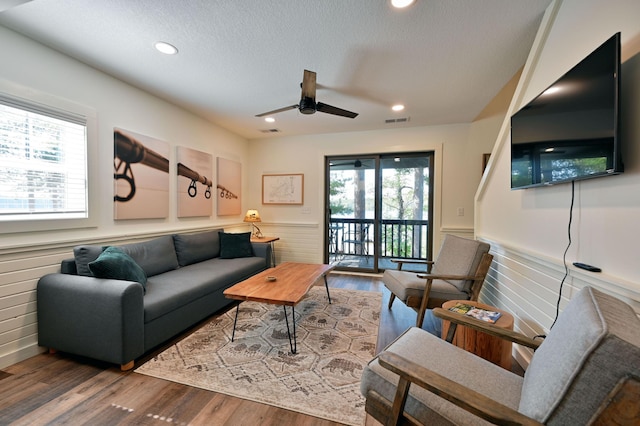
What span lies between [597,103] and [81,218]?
3.79 meters

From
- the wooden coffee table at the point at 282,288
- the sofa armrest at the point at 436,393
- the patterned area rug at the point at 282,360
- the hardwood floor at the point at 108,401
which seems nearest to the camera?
the sofa armrest at the point at 436,393

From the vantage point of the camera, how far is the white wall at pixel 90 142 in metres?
1.96

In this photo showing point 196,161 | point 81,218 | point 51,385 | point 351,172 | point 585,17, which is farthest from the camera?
point 351,172

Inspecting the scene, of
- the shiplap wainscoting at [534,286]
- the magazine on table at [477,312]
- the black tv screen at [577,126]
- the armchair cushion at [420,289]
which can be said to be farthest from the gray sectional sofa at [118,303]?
the black tv screen at [577,126]

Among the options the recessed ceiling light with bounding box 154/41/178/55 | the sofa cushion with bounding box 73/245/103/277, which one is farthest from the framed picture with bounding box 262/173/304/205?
the sofa cushion with bounding box 73/245/103/277

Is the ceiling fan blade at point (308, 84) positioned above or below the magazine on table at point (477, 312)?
above

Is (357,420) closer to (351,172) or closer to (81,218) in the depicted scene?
A: (81,218)

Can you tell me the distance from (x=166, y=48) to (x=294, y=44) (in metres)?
1.08

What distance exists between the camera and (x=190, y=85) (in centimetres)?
287

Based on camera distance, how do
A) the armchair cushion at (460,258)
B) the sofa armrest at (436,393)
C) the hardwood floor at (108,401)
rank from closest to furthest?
the sofa armrest at (436,393) < the hardwood floor at (108,401) < the armchair cushion at (460,258)

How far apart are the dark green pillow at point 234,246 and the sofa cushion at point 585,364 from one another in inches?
131

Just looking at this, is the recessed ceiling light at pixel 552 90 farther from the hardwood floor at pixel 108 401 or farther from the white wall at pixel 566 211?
the hardwood floor at pixel 108 401

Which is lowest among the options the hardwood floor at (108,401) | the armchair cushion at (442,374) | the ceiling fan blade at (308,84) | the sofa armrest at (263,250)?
the hardwood floor at (108,401)

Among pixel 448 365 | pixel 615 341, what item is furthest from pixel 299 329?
pixel 615 341
